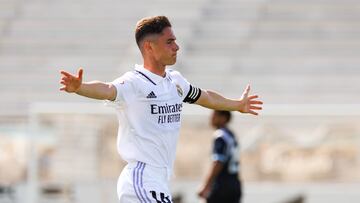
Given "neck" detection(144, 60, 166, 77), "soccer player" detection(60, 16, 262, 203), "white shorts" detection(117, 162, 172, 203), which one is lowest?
"white shorts" detection(117, 162, 172, 203)

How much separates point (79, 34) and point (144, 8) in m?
1.54

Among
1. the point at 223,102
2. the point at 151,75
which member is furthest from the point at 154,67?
the point at 223,102

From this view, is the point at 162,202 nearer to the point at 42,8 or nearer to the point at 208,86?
the point at 208,86

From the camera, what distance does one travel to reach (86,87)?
4.54 m

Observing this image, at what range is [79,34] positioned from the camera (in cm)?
1978

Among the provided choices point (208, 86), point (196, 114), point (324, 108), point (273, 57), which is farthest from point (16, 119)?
point (273, 57)

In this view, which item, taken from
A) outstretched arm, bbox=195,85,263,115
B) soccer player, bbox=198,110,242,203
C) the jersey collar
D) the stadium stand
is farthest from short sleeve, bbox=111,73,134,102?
the stadium stand

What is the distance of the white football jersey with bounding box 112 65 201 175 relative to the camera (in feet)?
15.9

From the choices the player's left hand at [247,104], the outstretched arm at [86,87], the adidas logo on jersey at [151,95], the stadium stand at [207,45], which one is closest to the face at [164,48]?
the adidas logo on jersey at [151,95]

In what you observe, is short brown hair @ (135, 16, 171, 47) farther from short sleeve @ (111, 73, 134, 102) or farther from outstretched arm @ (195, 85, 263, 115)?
outstretched arm @ (195, 85, 263, 115)

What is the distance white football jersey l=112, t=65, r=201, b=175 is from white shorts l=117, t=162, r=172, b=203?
0.14ft

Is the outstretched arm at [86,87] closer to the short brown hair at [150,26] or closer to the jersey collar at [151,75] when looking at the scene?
the jersey collar at [151,75]

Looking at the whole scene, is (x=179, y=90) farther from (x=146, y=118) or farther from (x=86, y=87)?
(x=86, y=87)

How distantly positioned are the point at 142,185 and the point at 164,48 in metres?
0.71
